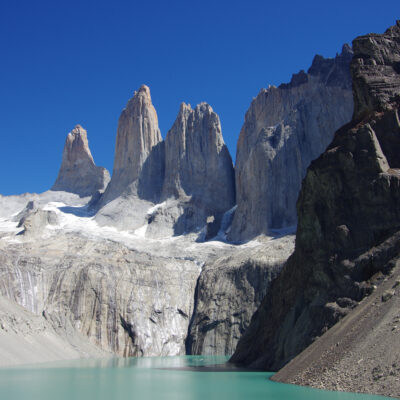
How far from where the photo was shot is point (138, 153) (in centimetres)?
10400

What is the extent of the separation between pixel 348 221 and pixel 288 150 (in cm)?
5541

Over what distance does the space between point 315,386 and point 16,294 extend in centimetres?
4835

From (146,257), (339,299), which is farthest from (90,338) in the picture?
(339,299)

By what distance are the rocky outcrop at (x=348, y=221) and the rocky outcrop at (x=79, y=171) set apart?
8683cm

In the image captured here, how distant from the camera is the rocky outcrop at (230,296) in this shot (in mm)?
63719

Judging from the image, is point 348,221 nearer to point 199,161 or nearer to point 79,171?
point 199,161

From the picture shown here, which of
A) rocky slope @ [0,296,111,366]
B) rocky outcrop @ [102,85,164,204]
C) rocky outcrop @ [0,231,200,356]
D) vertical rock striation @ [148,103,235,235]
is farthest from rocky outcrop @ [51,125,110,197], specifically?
rocky slope @ [0,296,111,366]

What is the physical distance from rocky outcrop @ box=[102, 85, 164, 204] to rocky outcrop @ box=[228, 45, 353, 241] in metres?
18.1

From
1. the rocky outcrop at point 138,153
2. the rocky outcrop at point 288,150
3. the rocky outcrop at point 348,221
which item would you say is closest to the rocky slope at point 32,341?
the rocky outcrop at point 348,221

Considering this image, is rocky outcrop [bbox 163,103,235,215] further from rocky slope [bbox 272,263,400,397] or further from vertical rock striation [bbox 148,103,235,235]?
rocky slope [bbox 272,263,400,397]

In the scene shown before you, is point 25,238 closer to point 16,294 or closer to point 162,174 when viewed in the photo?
point 16,294

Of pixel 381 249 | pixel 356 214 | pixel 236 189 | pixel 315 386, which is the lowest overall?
pixel 315 386

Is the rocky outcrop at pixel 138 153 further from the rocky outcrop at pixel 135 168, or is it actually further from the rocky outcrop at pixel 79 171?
the rocky outcrop at pixel 79 171

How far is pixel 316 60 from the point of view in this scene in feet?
314
